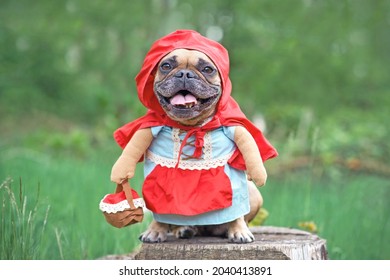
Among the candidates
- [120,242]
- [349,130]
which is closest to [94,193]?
[120,242]

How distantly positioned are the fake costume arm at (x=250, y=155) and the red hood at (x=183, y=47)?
13cm

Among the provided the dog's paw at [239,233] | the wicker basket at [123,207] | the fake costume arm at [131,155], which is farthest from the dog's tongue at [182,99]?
the dog's paw at [239,233]

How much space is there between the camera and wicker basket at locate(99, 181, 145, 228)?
87.0 inches

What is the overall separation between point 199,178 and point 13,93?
4605 millimetres

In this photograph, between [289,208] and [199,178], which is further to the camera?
[289,208]

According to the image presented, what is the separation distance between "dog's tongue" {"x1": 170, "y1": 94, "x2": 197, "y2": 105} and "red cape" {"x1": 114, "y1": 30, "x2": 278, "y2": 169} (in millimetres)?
128

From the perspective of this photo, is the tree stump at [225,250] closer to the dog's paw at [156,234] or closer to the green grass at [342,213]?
the dog's paw at [156,234]

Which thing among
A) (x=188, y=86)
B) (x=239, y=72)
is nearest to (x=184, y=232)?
(x=188, y=86)

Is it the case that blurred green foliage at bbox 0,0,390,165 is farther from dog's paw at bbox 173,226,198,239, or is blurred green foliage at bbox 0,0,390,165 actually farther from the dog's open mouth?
the dog's open mouth

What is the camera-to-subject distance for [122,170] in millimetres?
2254

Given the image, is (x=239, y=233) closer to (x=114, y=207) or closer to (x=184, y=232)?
(x=184, y=232)

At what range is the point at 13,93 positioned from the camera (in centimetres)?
638

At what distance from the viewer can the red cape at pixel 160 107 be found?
2199 mm
